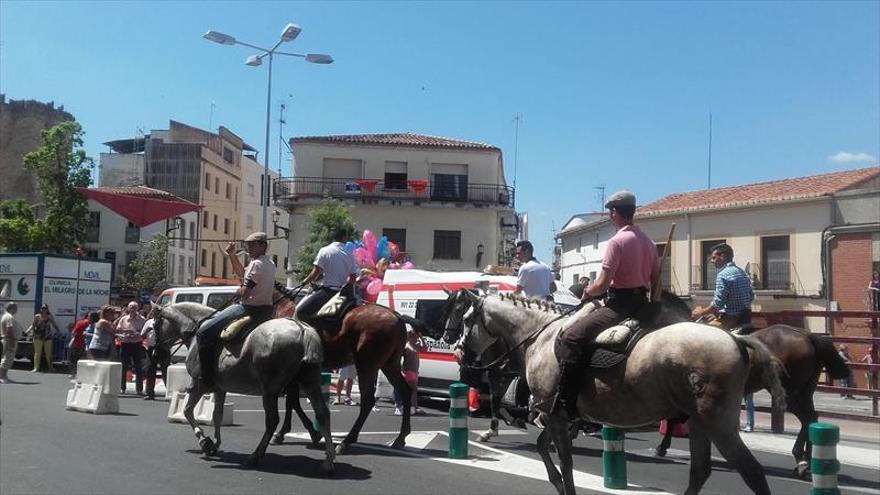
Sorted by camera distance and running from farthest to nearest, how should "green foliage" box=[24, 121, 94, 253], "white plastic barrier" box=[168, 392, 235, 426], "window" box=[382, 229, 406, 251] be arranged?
"window" box=[382, 229, 406, 251], "green foliage" box=[24, 121, 94, 253], "white plastic barrier" box=[168, 392, 235, 426]

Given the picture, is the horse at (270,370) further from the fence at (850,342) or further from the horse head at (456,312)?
the fence at (850,342)

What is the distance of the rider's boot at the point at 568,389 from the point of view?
6.09m

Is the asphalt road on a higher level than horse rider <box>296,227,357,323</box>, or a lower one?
lower

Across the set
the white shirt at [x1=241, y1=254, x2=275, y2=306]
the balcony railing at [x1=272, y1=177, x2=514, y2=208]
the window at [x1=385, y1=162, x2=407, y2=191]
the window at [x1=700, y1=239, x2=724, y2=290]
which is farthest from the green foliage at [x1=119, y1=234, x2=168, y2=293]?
the white shirt at [x1=241, y1=254, x2=275, y2=306]

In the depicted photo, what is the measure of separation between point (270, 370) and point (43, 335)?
16465 millimetres

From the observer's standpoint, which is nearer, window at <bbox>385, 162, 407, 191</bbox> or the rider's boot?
the rider's boot

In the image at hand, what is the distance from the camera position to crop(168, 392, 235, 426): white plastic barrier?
11.7 meters

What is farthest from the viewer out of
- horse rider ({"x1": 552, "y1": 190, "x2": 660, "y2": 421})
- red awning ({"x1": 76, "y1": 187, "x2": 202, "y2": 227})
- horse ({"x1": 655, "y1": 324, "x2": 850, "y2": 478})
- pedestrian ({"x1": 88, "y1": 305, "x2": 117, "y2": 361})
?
red awning ({"x1": 76, "y1": 187, "x2": 202, "y2": 227})

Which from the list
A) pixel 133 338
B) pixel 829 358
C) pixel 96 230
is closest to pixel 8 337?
pixel 133 338

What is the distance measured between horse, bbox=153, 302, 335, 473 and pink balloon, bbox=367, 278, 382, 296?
24.2ft

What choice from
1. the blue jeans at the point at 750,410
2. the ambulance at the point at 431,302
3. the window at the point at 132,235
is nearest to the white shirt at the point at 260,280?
the ambulance at the point at 431,302

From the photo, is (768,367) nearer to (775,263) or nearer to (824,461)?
(824,461)

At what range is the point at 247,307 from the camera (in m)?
8.91

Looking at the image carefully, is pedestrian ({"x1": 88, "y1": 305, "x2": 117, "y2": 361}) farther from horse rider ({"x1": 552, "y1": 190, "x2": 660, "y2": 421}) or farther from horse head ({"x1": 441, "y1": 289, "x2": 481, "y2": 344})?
horse rider ({"x1": 552, "y1": 190, "x2": 660, "y2": 421})
